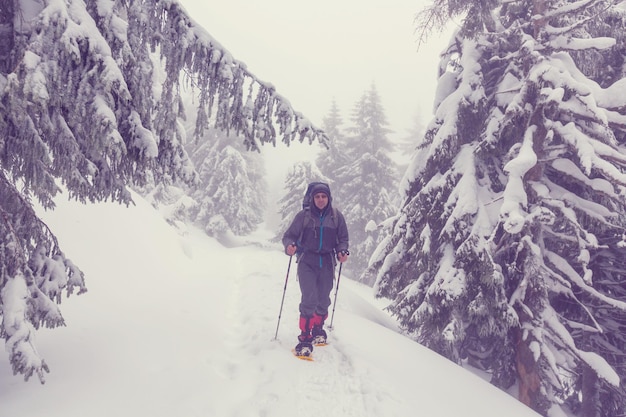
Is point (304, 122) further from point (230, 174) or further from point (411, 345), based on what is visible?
point (230, 174)

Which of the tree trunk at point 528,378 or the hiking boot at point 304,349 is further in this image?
the tree trunk at point 528,378

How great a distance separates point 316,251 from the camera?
19.2ft

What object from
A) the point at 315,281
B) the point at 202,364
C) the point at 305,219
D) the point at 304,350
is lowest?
the point at 202,364

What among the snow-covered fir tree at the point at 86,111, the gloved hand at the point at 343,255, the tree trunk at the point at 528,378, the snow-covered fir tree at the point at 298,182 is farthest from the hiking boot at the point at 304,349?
the snow-covered fir tree at the point at 298,182

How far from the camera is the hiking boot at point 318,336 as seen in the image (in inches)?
233

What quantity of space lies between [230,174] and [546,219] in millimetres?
27317

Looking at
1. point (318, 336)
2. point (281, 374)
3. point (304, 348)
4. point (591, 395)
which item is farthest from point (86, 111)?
point (591, 395)

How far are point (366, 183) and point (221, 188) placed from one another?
12.4m

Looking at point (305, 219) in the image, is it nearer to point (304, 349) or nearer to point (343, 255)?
point (343, 255)

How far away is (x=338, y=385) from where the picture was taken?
4.73 metres

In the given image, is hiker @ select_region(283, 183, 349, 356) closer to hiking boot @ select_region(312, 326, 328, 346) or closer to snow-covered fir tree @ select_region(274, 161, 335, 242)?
hiking boot @ select_region(312, 326, 328, 346)

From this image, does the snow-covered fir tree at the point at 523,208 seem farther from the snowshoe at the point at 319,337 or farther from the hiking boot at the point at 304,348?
the hiking boot at the point at 304,348

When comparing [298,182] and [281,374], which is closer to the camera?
[281,374]

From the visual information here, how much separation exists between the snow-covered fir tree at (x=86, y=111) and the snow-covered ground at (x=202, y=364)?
0.68m
